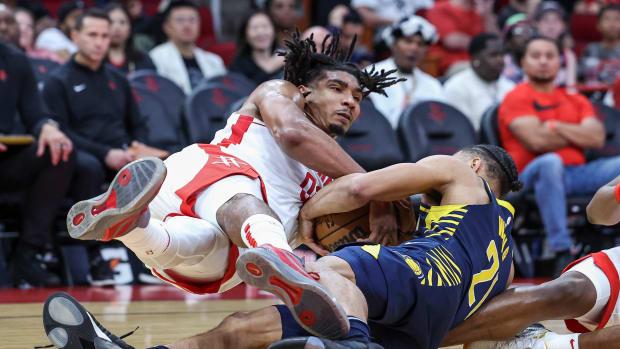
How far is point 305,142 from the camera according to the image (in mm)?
3268

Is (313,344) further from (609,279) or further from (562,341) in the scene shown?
(609,279)

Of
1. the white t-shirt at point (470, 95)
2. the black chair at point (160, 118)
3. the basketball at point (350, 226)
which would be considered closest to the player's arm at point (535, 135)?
the white t-shirt at point (470, 95)

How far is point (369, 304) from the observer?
8.96 feet

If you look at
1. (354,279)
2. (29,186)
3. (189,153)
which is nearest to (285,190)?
(189,153)

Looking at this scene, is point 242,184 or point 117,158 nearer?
point 242,184

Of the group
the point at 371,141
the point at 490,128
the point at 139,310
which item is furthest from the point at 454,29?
the point at 139,310

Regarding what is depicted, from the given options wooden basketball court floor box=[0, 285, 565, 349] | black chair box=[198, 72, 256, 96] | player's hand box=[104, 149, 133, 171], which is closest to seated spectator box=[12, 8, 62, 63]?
black chair box=[198, 72, 256, 96]

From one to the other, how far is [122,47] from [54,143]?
7.17 feet

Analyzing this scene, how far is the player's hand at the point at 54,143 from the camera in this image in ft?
18.3

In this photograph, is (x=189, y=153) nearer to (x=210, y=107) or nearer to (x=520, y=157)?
(x=210, y=107)

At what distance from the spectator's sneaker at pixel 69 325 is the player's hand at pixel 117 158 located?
3.34m

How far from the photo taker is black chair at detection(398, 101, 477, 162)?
6559 millimetres

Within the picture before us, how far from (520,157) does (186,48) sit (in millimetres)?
3160

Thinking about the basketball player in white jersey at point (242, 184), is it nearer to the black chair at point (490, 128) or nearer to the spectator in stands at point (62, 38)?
the black chair at point (490, 128)
